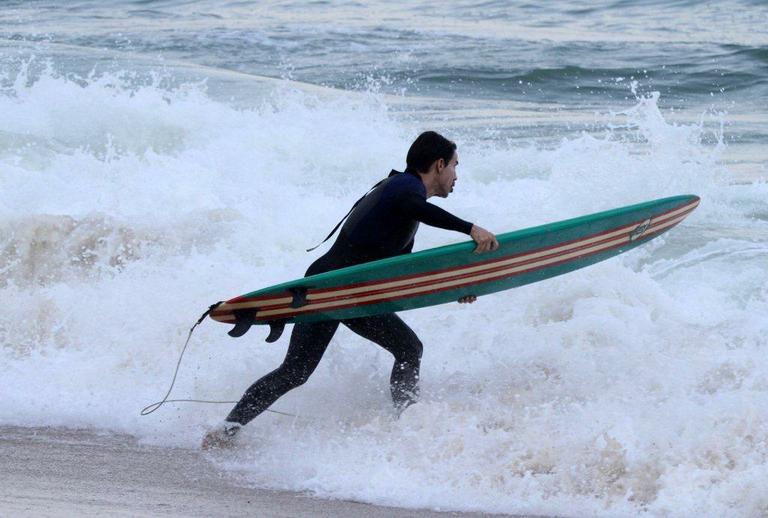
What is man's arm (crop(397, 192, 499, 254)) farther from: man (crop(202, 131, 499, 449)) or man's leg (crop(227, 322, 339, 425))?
man's leg (crop(227, 322, 339, 425))

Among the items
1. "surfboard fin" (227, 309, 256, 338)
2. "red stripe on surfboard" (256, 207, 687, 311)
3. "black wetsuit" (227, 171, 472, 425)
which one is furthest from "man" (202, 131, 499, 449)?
"surfboard fin" (227, 309, 256, 338)

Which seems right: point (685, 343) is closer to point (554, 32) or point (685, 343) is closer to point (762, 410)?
point (762, 410)

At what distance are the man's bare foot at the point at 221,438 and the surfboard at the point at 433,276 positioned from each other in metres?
0.50

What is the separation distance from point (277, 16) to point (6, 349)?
19.4m

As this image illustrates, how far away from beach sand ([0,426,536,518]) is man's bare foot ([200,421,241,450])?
0.07 metres

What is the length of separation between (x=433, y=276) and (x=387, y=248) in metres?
0.36

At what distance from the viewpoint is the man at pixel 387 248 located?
417cm

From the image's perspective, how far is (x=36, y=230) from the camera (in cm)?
820

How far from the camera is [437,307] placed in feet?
21.8

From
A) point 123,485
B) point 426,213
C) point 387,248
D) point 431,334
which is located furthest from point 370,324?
point 431,334

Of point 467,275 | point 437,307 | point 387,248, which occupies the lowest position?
point 437,307

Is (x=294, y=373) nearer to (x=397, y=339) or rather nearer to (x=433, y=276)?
(x=397, y=339)

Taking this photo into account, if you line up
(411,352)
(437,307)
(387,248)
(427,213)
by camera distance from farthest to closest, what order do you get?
(437,307), (411,352), (387,248), (427,213)

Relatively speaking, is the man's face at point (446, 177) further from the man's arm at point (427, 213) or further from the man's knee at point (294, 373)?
the man's knee at point (294, 373)
